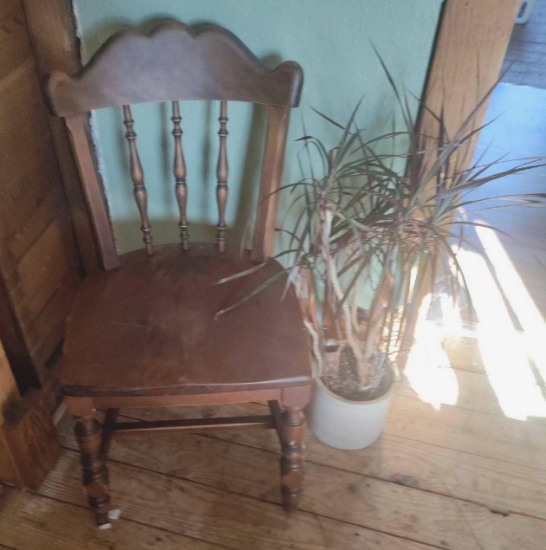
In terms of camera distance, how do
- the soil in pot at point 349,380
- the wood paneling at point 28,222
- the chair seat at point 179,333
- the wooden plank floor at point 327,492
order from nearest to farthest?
the chair seat at point 179,333, the wood paneling at point 28,222, the wooden plank floor at point 327,492, the soil in pot at point 349,380

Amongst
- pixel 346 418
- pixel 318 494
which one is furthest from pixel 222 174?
pixel 318 494

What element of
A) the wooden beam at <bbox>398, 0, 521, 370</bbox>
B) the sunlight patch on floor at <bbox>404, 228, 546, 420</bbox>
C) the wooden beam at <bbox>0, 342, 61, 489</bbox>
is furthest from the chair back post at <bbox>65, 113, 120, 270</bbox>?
the sunlight patch on floor at <bbox>404, 228, 546, 420</bbox>

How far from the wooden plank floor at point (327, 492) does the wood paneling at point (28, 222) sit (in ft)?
0.93

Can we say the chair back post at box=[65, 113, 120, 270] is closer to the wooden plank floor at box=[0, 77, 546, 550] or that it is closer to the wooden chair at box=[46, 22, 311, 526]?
the wooden chair at box=[46, 22, 311, 526]

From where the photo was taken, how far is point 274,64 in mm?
1148

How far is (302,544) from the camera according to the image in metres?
1.20

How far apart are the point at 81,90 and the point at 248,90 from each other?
316 mm

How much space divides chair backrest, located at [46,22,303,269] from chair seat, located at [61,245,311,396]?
13 centimetres

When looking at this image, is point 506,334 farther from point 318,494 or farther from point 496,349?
Answer: point 318,494

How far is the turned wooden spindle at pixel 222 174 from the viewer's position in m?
1.14

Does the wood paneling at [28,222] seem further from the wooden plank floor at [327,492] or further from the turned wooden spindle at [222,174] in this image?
the turned wooden spindle at [222,174]

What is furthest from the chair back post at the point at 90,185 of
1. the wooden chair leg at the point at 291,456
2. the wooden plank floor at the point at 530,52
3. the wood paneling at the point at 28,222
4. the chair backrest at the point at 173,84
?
the wooden plank floor at the point at 530,52

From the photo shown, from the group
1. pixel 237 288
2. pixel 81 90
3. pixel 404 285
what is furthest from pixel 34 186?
pixel 404 285

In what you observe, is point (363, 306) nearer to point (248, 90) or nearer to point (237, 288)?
point (237, 288)
